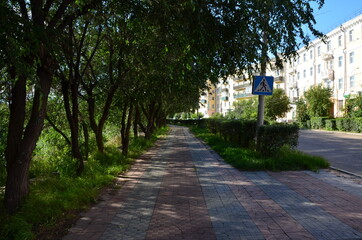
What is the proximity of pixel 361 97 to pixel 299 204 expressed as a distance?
1155 inches

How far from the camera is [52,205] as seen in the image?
5.17 metres

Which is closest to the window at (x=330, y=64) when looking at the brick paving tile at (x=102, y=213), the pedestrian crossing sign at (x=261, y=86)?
the pedestrian crossing sign at (x=261, y=86)

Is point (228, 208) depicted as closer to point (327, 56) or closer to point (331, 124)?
point (331, 124)

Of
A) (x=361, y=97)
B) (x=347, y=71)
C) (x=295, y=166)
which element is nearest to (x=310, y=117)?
(x=347, y=71)

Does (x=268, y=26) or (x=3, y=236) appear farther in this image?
(x=268, y=26)

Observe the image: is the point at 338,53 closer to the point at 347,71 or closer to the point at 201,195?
the point at 347,71

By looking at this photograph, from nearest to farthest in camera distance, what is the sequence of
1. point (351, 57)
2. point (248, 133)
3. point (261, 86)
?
point (261, 86), point (248, 133), point (351, 57)

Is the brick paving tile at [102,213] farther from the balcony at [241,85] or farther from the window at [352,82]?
the balcony at [241,85]

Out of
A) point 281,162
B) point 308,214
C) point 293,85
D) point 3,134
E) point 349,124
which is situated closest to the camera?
point 308,214

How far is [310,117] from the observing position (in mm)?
41750

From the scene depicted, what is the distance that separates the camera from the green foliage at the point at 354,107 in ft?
100

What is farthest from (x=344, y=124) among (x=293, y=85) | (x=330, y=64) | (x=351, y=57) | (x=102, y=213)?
(x=102, y=213)

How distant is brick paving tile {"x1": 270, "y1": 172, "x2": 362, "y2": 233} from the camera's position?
16.0 feet

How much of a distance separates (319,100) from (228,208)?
38.1 metres
